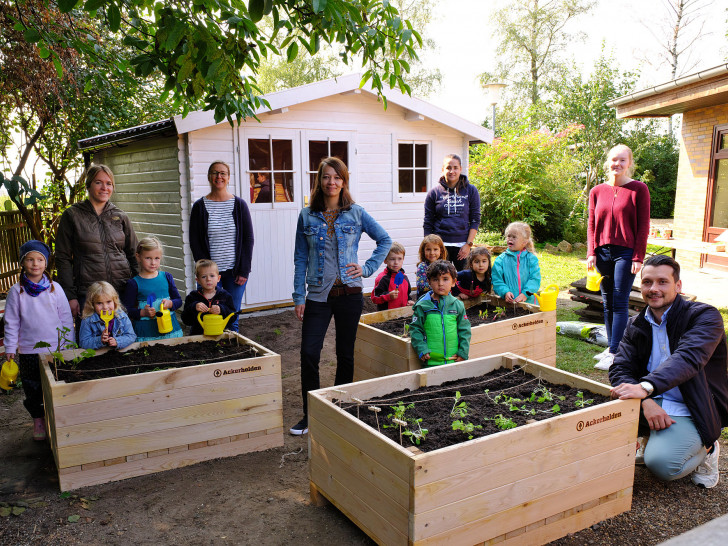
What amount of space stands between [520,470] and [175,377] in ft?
7.06

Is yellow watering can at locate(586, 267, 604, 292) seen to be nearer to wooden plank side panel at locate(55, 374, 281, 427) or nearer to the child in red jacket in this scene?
the child in red jacket

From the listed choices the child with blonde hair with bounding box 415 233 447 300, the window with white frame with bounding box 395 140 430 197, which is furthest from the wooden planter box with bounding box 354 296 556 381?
the window with white frame with bounding box 395 140 430 197

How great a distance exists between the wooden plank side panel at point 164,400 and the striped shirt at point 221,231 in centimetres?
156

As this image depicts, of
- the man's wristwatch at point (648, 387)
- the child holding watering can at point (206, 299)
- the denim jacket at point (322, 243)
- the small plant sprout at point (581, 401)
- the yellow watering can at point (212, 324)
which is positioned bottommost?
the small plant sprout at point (581, 401)

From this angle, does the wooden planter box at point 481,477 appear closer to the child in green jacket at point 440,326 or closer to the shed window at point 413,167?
the child in green jacket at point 440,326

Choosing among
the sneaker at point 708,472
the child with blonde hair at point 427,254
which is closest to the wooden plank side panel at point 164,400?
the child with blonde hair at point 427,254

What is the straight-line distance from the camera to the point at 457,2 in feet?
89.1

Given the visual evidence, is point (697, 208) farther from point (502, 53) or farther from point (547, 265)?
point (502, 53)

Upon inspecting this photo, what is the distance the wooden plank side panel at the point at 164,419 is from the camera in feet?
11.0

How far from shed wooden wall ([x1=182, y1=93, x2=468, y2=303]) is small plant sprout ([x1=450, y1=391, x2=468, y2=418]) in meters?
5.53

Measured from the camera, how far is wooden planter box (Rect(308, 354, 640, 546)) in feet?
7.90

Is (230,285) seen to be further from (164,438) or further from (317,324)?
(164,438)

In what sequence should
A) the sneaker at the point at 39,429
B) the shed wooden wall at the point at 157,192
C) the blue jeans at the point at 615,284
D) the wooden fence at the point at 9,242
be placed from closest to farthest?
the sneaker at the point at 39,429
the blue jeans at the point at 615,284
the shed wooden wall at the point at 157,192
the wooden fence at the point at 9,242

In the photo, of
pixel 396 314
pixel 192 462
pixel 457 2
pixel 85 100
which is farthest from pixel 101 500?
pixel 457 2
